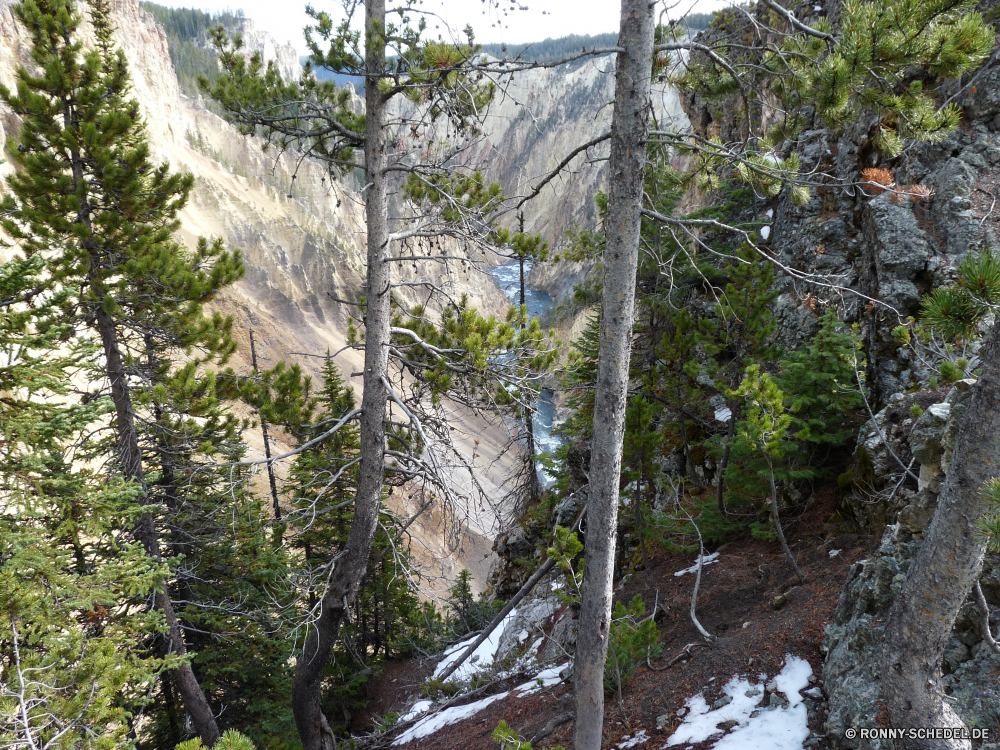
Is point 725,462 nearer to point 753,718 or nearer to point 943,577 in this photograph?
point 753,718

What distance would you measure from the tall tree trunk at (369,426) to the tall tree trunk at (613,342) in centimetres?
294

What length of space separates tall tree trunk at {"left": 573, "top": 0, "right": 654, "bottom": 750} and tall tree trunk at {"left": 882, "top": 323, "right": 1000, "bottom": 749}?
5.50 ft

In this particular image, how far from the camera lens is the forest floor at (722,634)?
15.4 ft

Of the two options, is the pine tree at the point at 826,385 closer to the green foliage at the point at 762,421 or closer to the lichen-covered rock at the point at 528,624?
the green foliage at the point at 762,421

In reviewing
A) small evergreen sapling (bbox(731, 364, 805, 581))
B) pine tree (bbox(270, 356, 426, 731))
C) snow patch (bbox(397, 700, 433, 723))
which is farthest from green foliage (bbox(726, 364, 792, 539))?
snow patch (bbox(397, 700, 433, 723))

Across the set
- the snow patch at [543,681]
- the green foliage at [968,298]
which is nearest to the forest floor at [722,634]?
the snow patch at [543,681]

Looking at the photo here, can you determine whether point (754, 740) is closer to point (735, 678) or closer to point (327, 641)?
point (735, 678)

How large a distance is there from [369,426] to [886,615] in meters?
4.98

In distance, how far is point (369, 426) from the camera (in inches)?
236

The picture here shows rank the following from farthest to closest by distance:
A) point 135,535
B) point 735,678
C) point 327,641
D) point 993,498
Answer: point 135,535 → point 327,641 → point 735,678 → point 993,498

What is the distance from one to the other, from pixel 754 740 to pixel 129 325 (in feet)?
27.2

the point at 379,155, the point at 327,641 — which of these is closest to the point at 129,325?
the point at 379,155

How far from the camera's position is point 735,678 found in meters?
4.68

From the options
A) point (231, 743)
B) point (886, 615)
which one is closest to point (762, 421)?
point (886, 615)
